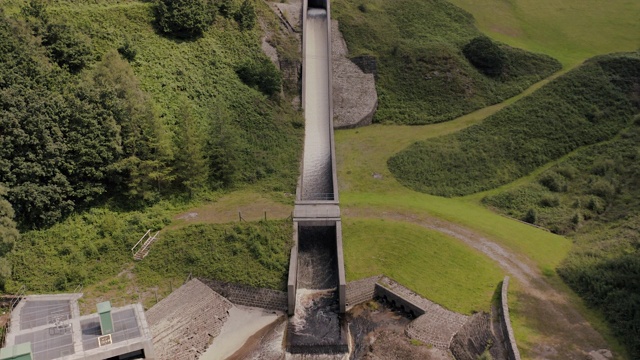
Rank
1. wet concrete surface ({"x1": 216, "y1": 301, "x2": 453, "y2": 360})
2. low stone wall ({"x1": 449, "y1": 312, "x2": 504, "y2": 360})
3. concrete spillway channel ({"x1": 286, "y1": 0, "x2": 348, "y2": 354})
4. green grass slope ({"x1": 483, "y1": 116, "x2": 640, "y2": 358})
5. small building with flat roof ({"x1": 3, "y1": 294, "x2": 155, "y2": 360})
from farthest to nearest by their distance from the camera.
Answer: concrete spillway channel ({"x1": 286, "y1": 0, "x2": 348, "y2": 354}) → green grass slope ({"x1": 483, "y1": 116, "x2": 640, "y2": 358}) → wet concrete surface ({"x1": 216, "y1": 301, "x2": 453, "y2": 360}) → low stone wall ({"x1": 449, "y1": 312, "x2": 504, "y2": 360}) → small building with flat roof ({"x1": 3, "y1": 294, "x2": 155, "y2": 360})

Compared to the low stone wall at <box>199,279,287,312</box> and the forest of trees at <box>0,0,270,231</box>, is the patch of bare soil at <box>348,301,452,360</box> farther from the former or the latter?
the forest of trees at <box>0,0,270,231</box>

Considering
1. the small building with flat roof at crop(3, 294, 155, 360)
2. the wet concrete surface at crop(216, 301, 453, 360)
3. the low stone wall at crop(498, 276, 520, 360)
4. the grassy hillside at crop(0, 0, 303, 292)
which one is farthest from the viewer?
the grassy hillside at crop(0, 0, 303, 292)

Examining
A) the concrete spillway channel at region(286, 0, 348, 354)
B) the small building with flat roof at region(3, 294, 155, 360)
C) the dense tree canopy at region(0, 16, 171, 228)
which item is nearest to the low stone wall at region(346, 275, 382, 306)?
the concrete spillway channel at region(286, 0, 348, 354)

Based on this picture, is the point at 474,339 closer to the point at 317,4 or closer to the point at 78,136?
the point at 78,136

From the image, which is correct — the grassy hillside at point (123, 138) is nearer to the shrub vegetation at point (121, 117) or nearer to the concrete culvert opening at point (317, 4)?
the shrub vegetation at point (121, 117)

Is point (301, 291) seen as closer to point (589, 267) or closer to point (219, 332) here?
point (219, 332)

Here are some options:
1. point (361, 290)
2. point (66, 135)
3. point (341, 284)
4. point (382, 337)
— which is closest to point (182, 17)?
point (66, 135)
